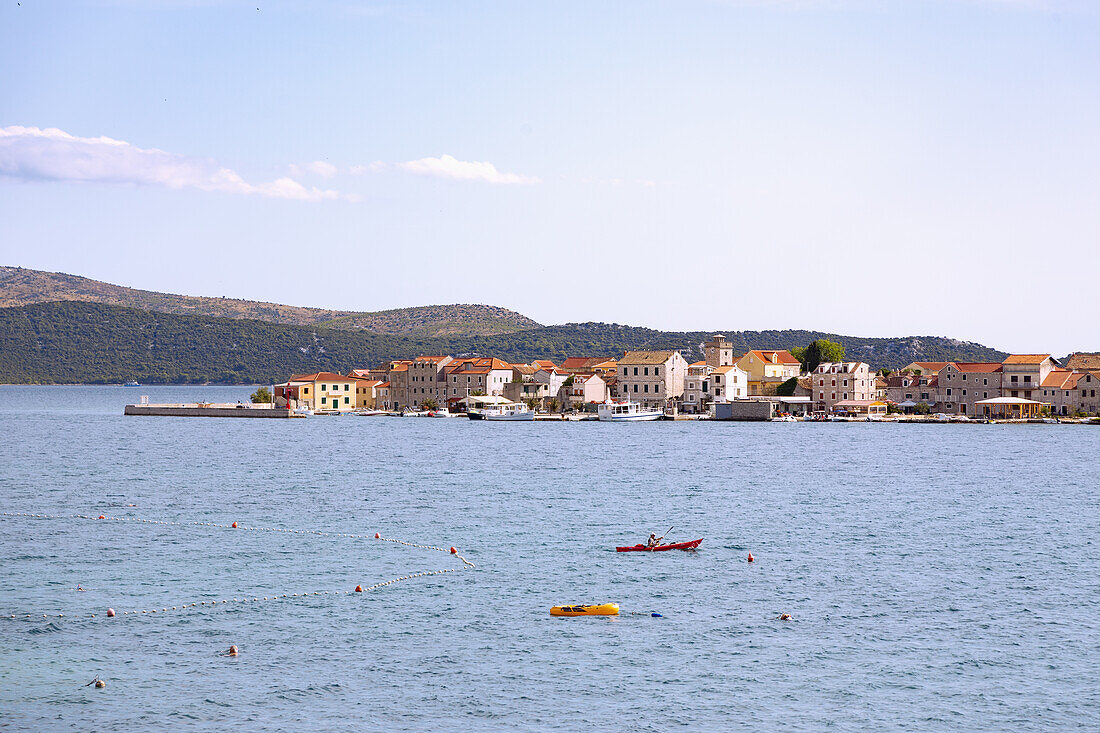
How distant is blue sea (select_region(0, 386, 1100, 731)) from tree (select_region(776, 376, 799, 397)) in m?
103

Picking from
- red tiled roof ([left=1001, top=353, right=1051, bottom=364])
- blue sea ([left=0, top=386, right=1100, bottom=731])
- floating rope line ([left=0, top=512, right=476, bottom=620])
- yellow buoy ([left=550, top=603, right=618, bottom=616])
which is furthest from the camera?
red tiled roof ([left=1001, top=353, right=1051, bottom=364])

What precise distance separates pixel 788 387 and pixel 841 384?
10.1 metres

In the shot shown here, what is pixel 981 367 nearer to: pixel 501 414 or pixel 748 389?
pixel 748 389

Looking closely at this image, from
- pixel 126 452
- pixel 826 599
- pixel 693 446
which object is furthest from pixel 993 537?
pixel 126 452

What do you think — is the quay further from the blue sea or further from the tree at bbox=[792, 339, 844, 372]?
the blue sea

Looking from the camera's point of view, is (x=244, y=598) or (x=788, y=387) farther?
(x=788, y=387)

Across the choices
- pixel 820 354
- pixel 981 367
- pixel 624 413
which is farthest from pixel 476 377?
A: pixel 981 367

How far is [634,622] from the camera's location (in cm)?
3325

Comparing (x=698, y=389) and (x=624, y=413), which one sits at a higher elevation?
(x=698, y=389)

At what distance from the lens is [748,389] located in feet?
602

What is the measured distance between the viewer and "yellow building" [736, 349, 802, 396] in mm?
183875

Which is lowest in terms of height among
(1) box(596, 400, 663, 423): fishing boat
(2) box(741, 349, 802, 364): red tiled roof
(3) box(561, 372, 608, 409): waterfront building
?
(1) box(596, 400, 663, 423): fishing boat

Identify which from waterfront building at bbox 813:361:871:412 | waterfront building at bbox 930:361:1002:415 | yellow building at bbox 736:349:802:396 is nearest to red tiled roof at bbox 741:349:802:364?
yellow building at bbox 736:349:802:396

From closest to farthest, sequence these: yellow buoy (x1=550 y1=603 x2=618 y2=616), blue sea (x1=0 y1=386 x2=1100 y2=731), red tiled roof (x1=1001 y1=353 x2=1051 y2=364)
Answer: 1. blue sea (x1=0 y1=386 x2=1100 y2=731)
2. yellow buoy (x1=550 y1=603 x2=618 y2=616)
3. red tiled roof (x1=1001 y1=353 x2=1051 y2=364)
